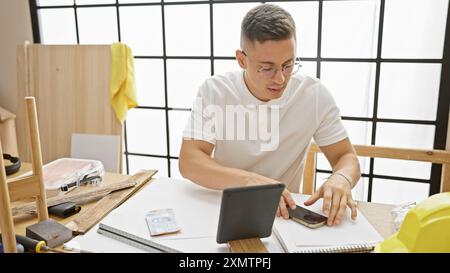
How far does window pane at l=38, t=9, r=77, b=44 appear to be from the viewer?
2775 mm

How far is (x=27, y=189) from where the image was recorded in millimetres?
904

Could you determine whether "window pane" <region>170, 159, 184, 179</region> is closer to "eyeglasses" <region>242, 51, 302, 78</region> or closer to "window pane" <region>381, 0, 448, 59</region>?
"window pane" <region>381, 0, 448, 59</region>

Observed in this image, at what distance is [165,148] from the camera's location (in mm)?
2752

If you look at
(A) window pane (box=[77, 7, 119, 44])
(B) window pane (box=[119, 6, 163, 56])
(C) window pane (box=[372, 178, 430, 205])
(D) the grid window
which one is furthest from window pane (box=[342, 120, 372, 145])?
(A) window pane (box=[77, 7, 119, 44])

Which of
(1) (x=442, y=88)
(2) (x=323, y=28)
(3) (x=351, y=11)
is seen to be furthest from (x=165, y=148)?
(1) (x=442, y=88)

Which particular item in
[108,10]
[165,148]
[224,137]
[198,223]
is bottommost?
[165,148]

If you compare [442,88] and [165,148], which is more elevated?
[442,88]

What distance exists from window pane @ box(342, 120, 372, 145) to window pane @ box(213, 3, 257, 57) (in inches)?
33.4

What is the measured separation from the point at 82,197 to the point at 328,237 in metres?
0.73

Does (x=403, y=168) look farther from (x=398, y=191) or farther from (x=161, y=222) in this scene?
(x=161, y=222)

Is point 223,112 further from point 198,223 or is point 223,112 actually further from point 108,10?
point 108,10

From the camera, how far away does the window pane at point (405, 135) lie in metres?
2.13

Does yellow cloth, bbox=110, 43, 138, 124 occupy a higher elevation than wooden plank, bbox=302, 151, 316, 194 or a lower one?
higher
